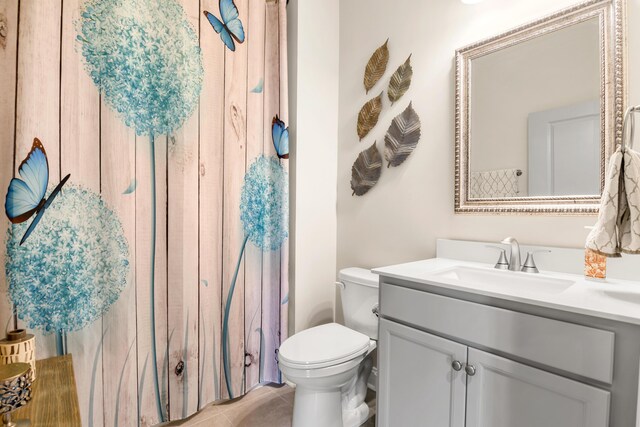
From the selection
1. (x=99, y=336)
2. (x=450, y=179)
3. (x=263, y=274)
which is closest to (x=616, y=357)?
(x=450, y=179)

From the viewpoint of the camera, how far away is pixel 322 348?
147 centimetres

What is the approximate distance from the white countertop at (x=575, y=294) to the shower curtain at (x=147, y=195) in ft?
3.04

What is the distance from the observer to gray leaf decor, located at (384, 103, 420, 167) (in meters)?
1.75

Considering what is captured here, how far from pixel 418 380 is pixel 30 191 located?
1.60 metres

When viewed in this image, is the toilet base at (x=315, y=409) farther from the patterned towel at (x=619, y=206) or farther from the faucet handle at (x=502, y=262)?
the patterned towel at (x=619, y=206)

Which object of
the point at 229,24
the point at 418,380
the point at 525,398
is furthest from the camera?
the point at 229,24

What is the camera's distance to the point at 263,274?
189 cm

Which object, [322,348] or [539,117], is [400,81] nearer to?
[539,117]

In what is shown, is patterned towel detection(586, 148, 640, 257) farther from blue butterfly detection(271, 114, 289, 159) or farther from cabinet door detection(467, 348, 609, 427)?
blue butterfly detection(271, 114, 289, 159)

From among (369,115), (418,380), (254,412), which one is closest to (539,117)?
(369,115)

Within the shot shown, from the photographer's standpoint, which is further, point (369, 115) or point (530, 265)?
point (369, 115)

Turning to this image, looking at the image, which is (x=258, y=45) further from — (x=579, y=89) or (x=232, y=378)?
(x=232, y=378)

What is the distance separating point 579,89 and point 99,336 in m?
2.20

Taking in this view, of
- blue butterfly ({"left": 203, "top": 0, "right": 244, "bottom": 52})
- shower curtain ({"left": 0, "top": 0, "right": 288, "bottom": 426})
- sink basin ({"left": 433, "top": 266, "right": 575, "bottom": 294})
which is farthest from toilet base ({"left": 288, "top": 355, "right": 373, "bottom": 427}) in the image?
blue butterfly ({"left": 203, "top": 0, "right": 244, "bottom": 52})
